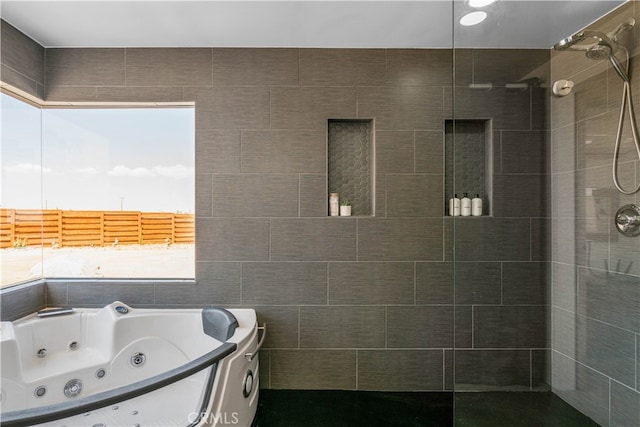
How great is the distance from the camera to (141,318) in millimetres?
2025

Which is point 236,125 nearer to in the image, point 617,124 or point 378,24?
point 378,24

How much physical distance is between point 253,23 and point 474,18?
130cm

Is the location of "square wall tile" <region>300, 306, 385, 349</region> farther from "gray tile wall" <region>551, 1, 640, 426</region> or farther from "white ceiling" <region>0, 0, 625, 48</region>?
"white ceiling" <region>0, 0, 625, 48</region>

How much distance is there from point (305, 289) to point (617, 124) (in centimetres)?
193

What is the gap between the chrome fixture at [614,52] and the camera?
1353 millimetres

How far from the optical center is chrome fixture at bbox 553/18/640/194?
1.35 m

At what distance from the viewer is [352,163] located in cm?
231

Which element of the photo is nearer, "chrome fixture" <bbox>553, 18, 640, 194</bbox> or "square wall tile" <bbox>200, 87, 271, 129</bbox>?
"chrome fixture" <bbox>553, 18, 640, 194</bbox>

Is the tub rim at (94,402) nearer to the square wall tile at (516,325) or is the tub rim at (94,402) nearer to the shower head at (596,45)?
the square wall tile at (516,325)

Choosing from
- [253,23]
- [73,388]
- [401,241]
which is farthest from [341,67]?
[73,388]

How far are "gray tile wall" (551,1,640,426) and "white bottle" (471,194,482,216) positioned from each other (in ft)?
1.03

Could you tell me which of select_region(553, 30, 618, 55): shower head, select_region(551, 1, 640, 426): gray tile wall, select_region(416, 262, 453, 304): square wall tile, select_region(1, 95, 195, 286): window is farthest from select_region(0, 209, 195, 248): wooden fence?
select_region(553, 30, 618, 55): shower head

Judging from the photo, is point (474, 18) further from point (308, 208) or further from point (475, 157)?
point (308, 208)

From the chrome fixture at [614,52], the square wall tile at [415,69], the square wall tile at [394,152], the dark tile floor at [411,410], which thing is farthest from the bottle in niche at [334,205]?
the chrome fixture at [614,52]
